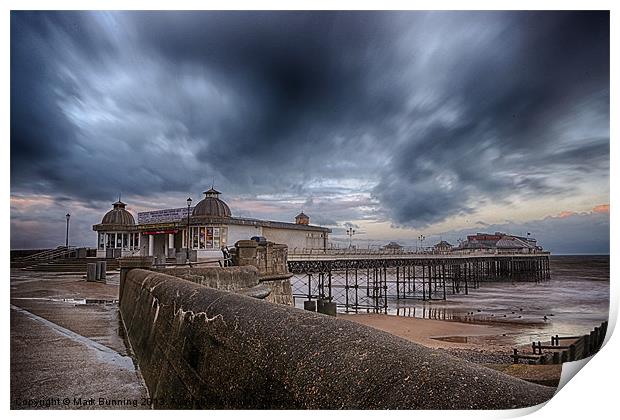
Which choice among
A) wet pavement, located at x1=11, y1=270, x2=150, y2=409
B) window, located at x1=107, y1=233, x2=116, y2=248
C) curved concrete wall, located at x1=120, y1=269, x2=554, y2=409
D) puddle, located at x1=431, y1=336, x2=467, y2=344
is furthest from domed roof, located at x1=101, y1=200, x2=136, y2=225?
puddle, located at x1=431, y1=336, x2=467, y2=344

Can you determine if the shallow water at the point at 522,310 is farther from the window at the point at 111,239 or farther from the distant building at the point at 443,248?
the window at the point at 111,239

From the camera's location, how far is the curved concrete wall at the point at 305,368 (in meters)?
1.05

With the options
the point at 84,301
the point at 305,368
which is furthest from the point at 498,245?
the point at 305,368

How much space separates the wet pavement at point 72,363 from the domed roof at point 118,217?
444 centimetres

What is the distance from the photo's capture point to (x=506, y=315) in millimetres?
19391

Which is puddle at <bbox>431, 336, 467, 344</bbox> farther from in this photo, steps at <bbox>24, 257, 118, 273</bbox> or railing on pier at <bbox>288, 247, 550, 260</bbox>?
steps at <bbox>24, 257, 118, 273</bbox>

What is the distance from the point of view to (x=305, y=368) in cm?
126

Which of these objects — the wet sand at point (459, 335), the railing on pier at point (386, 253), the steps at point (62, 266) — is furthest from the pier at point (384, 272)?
the steps at point (62, 266)

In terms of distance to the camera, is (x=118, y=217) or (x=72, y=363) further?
(x=118, y=217)

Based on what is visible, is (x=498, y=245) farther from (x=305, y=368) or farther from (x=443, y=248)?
(x=305, y=368)

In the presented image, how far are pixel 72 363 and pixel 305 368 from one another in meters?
2.75

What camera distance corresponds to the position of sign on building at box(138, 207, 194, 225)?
837 inches
